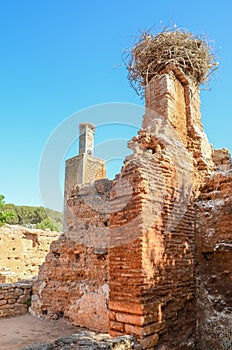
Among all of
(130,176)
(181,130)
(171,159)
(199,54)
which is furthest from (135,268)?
(199,54)

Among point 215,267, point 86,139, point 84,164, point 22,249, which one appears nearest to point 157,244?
point 215,267

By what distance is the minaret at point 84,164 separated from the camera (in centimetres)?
2661

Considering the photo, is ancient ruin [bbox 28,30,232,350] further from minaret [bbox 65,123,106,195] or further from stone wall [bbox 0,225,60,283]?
minaret [bbox 65,123,106,195]

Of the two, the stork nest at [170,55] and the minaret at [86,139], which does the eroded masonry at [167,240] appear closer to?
the stork nest at [170,55]

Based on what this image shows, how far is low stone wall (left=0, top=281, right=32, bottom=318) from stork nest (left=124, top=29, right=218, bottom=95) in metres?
6.72

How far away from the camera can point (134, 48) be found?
6.15m

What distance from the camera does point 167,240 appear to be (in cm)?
407

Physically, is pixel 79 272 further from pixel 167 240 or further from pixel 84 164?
pixel 84 164

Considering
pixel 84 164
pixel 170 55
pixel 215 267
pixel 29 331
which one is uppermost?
pixel 84 164

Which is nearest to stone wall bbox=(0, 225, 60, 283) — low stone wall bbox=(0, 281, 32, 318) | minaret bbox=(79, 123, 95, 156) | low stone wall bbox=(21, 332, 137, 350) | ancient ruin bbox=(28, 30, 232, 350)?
low stone wall bbox=(0, 281, 32, 318)

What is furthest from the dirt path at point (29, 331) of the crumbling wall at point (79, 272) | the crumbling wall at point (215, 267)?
the crumbling wall at point (215, 267)

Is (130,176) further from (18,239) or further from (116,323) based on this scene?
(18,239)

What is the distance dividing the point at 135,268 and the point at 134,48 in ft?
15.6

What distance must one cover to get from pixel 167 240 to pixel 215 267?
1.06 metres
